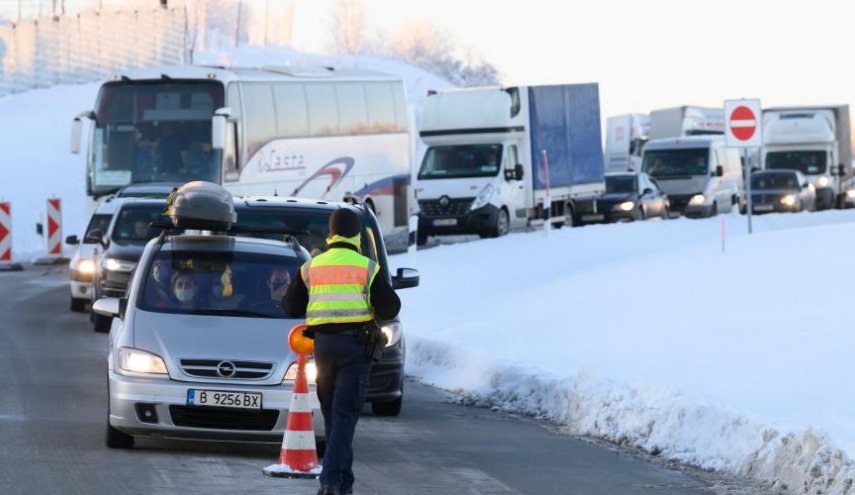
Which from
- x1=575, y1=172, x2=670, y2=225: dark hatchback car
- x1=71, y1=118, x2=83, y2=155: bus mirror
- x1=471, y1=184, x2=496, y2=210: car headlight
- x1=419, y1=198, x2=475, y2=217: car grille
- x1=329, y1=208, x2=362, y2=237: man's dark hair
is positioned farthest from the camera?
x1=575, y1=172, x2=670, y2=225: dark hatchback car

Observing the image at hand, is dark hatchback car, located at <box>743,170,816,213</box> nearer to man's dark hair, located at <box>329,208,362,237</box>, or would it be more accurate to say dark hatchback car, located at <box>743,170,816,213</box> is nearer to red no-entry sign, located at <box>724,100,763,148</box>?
red no-entry sign, located at <box>724,100,763,148</box>

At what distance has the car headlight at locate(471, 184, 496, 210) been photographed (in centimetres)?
3772

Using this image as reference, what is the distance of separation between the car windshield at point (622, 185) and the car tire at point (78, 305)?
22660 mm

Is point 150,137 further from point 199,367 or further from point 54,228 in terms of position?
point 199,367

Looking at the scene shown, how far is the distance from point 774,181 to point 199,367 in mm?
39843

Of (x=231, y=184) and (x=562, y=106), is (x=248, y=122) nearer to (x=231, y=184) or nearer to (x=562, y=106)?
(x=231, y=184)

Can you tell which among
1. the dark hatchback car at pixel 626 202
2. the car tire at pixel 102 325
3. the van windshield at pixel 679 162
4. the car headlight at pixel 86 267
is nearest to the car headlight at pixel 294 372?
the car tire at pixel 102 325

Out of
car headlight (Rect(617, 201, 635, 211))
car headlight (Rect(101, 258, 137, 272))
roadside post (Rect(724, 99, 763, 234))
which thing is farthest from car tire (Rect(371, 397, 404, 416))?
car headlight (Rect(617, 201, 635, 211))

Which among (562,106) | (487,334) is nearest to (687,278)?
(487,334)

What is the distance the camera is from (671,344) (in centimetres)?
1638

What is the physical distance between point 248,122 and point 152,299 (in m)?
20.8

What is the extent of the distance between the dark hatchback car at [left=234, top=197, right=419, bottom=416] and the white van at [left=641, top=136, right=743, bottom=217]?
105ft

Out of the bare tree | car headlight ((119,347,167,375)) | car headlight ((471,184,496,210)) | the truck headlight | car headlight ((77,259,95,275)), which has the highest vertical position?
the bare tree

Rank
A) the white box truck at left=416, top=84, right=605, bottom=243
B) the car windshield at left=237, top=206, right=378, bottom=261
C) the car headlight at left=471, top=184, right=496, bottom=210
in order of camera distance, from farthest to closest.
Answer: the white box truck at left=416, top=84, right=605, bottom=243
the car headlight at left=471, top=184, right=496, bottom=210
the car windshield at left=237, top=206, right=378, bottom=261
